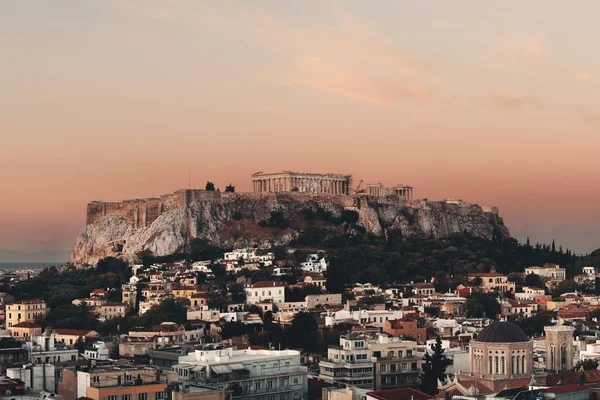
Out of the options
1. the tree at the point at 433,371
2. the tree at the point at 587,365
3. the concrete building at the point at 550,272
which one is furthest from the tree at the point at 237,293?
the tree at the point at 587,365

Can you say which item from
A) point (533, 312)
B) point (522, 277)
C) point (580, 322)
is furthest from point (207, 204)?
point (580, 322)

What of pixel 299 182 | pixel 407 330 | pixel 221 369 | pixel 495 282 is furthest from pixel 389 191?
pixel 221 369

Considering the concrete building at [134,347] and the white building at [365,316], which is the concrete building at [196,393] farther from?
the white building at [365,316]

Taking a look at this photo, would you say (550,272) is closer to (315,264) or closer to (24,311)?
(315,264)

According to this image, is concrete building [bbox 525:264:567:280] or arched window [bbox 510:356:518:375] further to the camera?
concrete building [bbox 525:264:567:280]

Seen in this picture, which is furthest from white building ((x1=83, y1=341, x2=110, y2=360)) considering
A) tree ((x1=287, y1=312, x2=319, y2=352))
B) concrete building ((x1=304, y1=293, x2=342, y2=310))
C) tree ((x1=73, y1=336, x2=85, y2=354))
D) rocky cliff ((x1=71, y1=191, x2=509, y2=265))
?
rocky cliff ((x1=71, y1=191, x2=509, y2=265))

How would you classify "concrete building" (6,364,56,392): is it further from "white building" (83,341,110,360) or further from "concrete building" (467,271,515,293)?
"concrete building" (467,271,515,293)

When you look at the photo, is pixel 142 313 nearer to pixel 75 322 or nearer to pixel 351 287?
pixel 75 322
